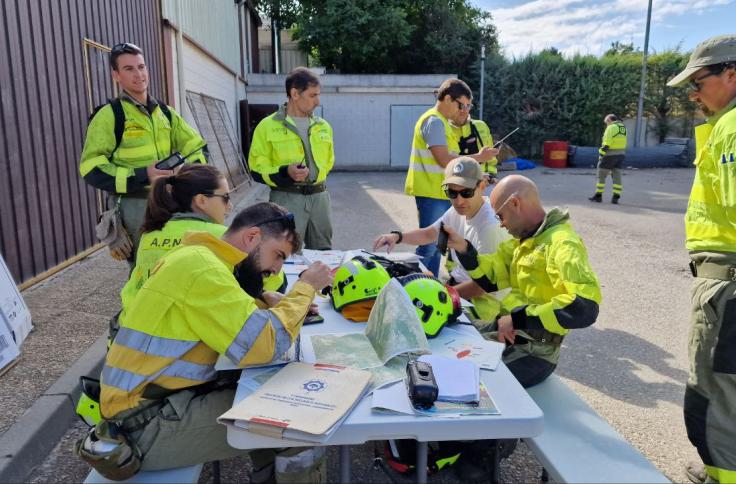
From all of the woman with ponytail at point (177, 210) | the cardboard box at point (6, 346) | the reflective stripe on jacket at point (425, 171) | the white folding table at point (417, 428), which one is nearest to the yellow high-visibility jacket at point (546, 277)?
the white folding table at point (417, 428)

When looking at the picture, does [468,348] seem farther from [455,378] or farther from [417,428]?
[417,428]

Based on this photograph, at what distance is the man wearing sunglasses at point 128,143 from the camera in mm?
3928

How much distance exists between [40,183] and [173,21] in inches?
241

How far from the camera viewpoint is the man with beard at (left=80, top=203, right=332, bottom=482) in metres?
2.07

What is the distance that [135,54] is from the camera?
4.07 metres

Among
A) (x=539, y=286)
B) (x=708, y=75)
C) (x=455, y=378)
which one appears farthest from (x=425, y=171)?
(x=455, y=378)

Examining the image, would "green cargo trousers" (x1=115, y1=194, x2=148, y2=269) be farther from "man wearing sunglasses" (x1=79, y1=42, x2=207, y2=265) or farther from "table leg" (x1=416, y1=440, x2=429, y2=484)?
"table leg" (x1=416, y1=440, x2=429, y2=484)

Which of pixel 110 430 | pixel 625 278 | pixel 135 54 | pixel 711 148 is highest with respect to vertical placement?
pixel 135 54

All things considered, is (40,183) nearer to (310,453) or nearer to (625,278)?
(310,453)

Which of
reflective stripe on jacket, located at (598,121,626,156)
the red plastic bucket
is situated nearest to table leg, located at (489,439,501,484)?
reflective stripe on jacket, located at (598,121,626,156)

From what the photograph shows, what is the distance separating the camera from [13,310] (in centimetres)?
393

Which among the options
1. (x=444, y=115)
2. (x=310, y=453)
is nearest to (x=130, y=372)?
(x=310, y=453)

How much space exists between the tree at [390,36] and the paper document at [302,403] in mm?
24763

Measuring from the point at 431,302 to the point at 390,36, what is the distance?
24762mm
